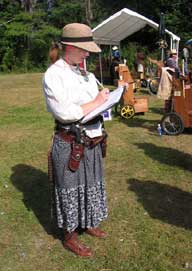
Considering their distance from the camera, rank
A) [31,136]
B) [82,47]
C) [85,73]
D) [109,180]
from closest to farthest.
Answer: [82,47]
[85,73]
[109,180]
[31,136]

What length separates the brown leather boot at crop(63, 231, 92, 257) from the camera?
152 inches

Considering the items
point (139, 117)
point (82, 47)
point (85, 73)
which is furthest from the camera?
point (139, 117)

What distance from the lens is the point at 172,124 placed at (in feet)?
26.7

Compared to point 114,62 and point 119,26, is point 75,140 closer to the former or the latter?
point 119,26

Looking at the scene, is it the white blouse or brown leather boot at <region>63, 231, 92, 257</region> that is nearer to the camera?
the white blouse

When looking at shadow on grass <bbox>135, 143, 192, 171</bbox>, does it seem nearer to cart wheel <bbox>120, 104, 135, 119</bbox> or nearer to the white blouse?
cart wheel <bbox>120, 104, 135, 119</bbox>

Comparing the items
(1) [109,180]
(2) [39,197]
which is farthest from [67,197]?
(1) [109,180]

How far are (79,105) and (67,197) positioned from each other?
2.66ft

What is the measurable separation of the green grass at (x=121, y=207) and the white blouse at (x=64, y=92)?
1.32 metres

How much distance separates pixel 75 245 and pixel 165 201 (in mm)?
1469

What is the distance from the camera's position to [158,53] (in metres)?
27.8

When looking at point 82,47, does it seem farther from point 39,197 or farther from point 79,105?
point 39,197

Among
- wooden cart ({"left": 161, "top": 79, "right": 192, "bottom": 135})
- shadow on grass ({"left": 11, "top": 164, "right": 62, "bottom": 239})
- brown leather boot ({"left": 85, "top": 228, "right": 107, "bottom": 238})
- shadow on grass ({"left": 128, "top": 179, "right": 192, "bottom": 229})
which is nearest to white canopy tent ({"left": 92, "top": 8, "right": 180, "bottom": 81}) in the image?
wooden cart ({"left": 161, "top": 79, "right": 192, "bottom": 135})

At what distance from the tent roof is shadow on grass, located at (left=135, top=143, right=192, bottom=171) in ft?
31.6
